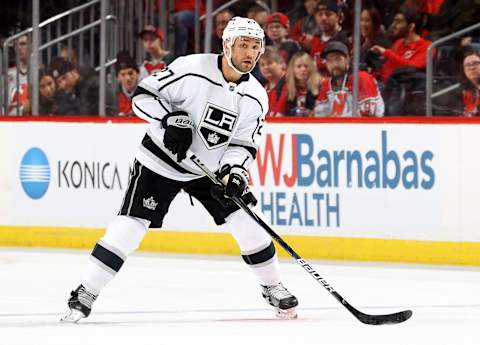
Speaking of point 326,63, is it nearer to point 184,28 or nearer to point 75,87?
point 184,28

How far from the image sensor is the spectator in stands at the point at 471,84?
25.0 feet

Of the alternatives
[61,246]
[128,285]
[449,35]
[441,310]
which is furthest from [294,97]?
[441,310]

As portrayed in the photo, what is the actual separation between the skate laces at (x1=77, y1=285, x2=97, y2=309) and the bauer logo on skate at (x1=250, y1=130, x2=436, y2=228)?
2.88m

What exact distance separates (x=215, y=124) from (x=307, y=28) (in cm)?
389

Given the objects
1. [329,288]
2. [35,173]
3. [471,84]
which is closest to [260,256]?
[329,288]

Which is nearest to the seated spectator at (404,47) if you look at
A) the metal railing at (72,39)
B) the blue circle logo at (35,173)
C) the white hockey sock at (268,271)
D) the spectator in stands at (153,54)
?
the spectator in stands at (153,54)

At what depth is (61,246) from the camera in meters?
8.32

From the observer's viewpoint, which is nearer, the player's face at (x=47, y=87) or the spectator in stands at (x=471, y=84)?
the spectator in stands at (x=471, y=84)

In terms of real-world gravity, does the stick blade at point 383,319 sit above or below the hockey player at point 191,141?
below

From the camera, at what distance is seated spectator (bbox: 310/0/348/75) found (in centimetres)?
848

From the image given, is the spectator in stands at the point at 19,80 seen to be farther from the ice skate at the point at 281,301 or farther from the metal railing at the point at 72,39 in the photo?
the ice skate at the point at 281,301

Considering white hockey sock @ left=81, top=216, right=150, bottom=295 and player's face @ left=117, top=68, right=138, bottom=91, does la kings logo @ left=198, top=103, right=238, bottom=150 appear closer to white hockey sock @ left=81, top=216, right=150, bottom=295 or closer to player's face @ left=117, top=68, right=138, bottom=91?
white hockey sock @ left=81, top=216, right=150, bottom=295

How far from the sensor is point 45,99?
9.04 m

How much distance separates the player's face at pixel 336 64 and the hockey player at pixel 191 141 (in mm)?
3193
